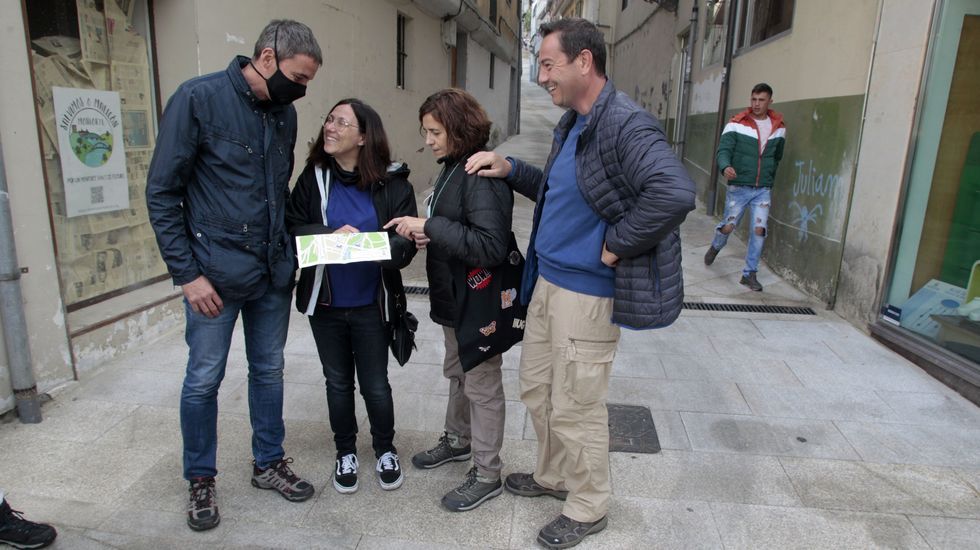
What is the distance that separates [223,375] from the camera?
268 cm

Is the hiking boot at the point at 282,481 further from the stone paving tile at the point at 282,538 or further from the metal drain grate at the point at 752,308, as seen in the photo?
the metal drain grate at the point at 752,308

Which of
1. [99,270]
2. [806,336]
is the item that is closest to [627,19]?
[806,336]

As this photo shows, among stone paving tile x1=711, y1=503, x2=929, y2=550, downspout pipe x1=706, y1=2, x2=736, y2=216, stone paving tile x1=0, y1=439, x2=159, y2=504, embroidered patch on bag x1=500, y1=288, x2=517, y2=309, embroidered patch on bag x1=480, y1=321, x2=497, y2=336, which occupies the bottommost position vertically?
stone paving tile x1=0, y1=439, x2=159, y2=504

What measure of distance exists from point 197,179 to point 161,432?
5.23 feet

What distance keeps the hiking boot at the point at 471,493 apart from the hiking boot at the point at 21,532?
1532 mm

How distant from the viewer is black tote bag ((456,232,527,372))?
2648 mm

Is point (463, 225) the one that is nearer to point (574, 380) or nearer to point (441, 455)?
point (574, 380)

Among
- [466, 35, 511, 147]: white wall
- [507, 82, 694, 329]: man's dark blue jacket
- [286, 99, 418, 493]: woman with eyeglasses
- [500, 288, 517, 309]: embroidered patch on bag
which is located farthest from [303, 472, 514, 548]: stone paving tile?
[466, 35, 511, 147]: white wall

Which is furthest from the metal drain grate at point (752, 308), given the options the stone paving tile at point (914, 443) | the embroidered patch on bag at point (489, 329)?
the embroidered patch on bag at point (489, 329)

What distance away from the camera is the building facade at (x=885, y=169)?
4.44 metres

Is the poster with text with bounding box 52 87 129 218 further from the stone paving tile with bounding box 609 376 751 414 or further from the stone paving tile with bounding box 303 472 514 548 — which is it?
the stone paving tile with bounding box 609 376 751 414

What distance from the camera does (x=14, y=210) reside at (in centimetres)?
332

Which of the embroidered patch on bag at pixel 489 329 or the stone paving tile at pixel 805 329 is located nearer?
the embroidered patch on bag at pixel 489 329

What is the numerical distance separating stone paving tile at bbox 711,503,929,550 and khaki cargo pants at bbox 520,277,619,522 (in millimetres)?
566
